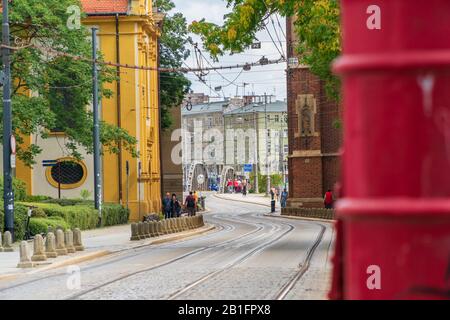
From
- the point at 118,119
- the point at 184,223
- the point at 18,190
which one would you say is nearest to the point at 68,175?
the point at 118,119

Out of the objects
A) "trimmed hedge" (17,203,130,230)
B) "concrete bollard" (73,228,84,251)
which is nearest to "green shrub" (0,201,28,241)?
"concrete bollard" (73,228,84,251)

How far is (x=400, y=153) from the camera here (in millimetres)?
2918

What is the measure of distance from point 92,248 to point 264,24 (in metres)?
8.51

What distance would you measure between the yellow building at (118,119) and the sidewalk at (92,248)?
537 inches

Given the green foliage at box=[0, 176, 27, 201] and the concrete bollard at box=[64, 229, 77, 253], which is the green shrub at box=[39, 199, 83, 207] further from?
the concrete bollard at box=[64, 229, 77, 253]

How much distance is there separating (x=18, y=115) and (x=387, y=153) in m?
40.0

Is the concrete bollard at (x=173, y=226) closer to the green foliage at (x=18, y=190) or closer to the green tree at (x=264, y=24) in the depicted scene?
the green foliage at (x=18, y=190)

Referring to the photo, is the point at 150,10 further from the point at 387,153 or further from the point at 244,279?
the point at 387,153

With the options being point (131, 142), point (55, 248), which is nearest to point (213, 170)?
point (131, 142)

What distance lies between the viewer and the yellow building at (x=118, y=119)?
6166cm

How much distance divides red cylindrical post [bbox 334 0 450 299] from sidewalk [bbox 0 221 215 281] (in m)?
18.5

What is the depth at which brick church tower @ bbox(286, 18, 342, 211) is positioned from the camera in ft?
232

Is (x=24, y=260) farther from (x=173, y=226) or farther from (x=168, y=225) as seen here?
(x=173, y=226)

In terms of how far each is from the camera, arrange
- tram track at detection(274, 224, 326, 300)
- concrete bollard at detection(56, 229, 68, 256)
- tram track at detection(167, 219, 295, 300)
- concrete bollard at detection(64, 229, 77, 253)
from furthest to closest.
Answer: concrete bollard at detection(64, 229, 77, 253) < concrete bollard at detection(56, 229, 68, 256) < tram track at detection(167, 219, 295, 300) < tram track at detection(274, 224, 326, 300)
